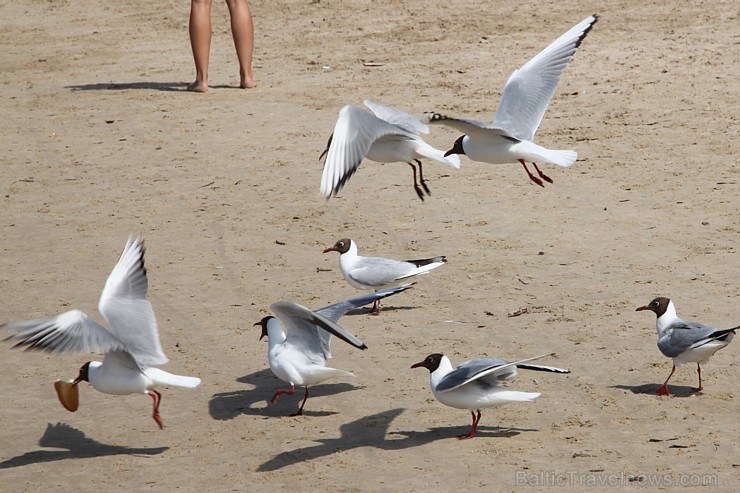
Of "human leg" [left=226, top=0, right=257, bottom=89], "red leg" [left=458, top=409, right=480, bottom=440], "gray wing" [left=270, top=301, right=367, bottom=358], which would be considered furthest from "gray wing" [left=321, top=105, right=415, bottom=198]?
"human leg" [left=226, top=0, right=257, bottom=89]

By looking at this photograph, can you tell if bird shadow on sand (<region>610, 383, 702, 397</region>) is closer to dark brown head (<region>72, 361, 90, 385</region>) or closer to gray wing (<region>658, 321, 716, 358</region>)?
gray wing (<region>658, 321, 716, 358</region>)

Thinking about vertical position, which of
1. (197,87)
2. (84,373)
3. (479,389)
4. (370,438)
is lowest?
(197,87)

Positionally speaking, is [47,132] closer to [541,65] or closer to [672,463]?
[541,65]

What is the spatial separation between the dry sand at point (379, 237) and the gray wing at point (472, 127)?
968 millimetres

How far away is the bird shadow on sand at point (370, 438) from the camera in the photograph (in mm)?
6066

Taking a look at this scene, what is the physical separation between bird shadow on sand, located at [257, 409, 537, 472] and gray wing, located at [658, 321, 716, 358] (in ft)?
2.97

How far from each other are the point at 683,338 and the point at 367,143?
6.69 ft

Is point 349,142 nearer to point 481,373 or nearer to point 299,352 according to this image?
point 299,352

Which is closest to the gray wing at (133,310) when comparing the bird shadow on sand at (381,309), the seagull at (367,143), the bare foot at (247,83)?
the seagull at (367,143)

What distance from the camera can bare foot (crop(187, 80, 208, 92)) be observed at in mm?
12805

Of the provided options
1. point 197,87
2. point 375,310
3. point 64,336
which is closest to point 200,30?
point 197,87

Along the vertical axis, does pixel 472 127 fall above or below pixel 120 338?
above

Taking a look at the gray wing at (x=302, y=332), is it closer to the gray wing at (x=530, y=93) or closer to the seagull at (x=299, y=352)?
the seagull at (x=299, y=352)

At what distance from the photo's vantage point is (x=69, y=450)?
20.9 feet
